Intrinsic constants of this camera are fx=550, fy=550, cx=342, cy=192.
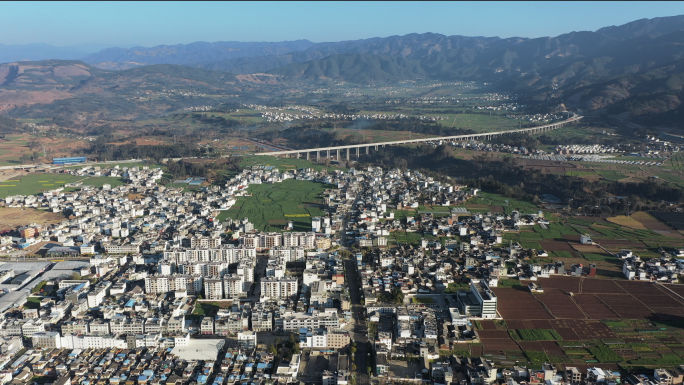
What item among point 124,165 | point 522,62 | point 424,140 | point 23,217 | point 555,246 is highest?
point 522,62

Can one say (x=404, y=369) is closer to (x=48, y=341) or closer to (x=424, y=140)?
(x=48, y=341)

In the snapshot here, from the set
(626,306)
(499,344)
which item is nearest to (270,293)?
(499,344)

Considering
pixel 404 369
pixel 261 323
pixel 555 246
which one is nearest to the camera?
pixel 404 369

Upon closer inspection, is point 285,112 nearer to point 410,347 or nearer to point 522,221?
point 522,221

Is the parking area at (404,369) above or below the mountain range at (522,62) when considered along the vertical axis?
below

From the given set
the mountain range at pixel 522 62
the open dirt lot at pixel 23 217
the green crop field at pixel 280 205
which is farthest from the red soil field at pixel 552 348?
the mountain range at pixel 522 62

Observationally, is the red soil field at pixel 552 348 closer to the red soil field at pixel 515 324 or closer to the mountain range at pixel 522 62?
the red soil field at pixel 515 324
